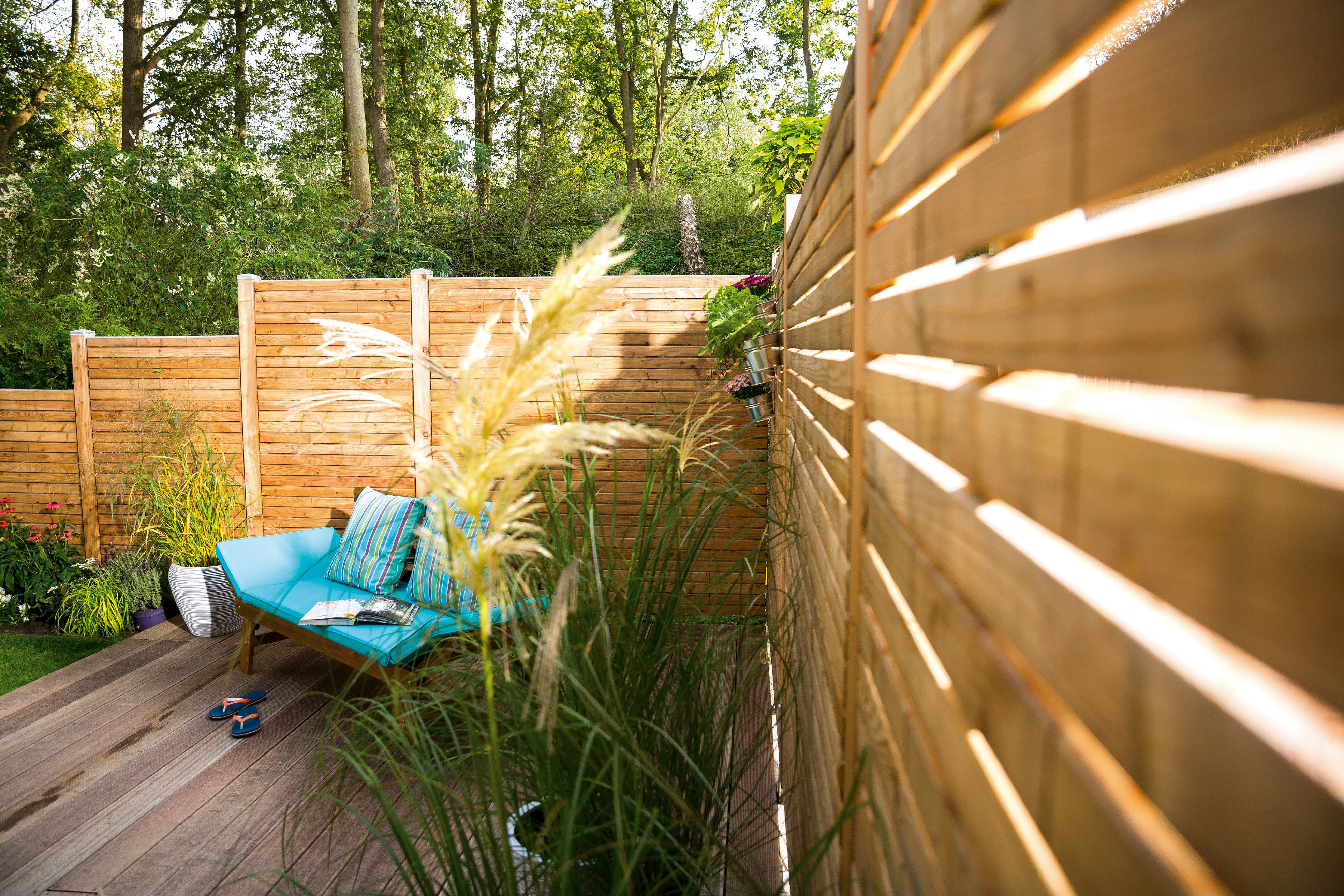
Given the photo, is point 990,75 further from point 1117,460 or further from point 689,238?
point 689,238

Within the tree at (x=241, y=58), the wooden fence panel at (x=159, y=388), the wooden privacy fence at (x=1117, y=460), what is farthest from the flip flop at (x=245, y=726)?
the tree at (x=241, y=58)

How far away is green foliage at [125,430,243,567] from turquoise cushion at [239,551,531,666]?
97 cm

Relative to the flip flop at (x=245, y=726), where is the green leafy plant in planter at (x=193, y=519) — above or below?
above

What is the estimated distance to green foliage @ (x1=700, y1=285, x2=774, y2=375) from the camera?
369 centimetres

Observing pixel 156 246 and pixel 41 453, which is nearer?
pixel 41 453

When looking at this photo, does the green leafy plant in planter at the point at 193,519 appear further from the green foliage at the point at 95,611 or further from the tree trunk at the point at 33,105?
the tree trunk at the point at 33,105

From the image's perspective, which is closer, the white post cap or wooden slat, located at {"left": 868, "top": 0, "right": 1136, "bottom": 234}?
wooden slat, located at {"left": 868, "top": 0, "right": 1136, "bottom": 234}

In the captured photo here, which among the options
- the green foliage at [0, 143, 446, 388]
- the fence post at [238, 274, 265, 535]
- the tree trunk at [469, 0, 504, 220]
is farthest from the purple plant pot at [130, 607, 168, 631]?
the tree trunk at [469, 0, 504, 220]

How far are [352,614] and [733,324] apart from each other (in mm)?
2320

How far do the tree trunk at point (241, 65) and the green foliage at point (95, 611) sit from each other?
9.32 meters

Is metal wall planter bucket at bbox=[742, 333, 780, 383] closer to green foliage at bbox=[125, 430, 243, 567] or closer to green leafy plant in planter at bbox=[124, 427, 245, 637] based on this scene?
green leafy plant in planter at bbox=[124, 427, 245, 637]

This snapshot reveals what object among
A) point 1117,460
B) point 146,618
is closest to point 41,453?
point 146,618

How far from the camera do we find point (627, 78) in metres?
13.6

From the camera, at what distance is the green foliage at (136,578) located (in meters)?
4.86
